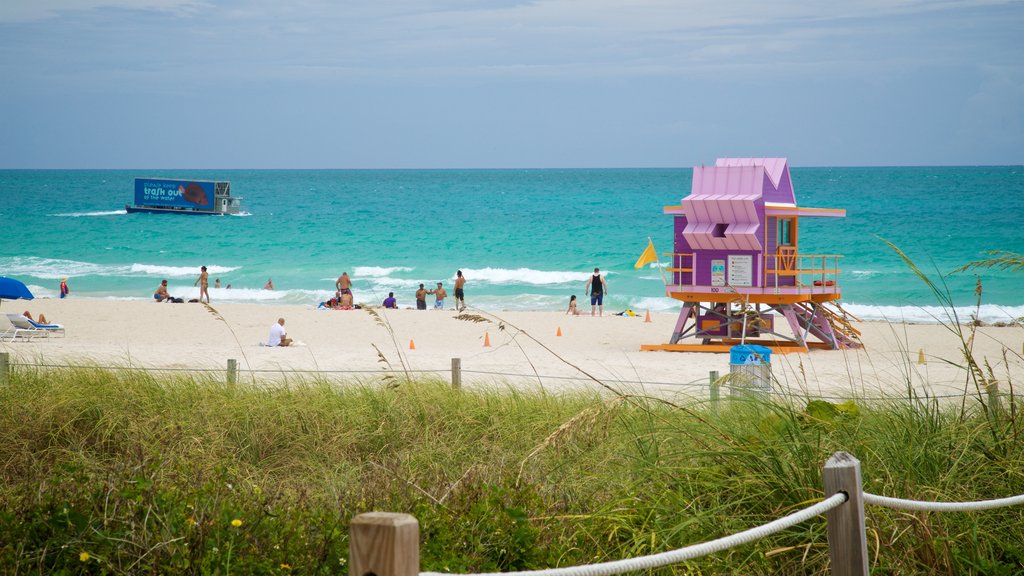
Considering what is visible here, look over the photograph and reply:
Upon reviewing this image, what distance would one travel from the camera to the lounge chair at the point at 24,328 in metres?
19.0

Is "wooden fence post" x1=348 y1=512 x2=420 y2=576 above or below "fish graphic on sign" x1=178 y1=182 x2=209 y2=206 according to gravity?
below

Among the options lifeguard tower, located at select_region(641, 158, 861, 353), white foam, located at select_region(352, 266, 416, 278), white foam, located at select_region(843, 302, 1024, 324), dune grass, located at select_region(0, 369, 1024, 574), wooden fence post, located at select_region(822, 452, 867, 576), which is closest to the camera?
wooden fence post, located at select_region(822, 452, 867, 576)

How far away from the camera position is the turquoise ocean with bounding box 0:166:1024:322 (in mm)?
36434

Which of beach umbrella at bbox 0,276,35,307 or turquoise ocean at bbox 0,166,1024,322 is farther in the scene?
turquoise ocean at bbox 0,166,1024,322

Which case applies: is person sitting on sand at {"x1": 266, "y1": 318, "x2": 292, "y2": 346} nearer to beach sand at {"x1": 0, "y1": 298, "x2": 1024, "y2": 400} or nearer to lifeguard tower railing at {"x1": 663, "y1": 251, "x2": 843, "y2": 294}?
beach sand at {"x1": 0, "y1": 298, "x2": 1024, "y2": 400}

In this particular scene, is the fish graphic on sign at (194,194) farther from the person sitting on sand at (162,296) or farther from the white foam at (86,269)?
the person sitting on sand at (162,296)

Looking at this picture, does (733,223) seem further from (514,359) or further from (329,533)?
(329,533)

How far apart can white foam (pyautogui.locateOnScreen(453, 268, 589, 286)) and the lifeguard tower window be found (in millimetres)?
23069

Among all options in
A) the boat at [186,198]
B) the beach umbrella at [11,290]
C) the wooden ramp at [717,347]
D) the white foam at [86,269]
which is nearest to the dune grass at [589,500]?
the wooden ramp at [717,347]

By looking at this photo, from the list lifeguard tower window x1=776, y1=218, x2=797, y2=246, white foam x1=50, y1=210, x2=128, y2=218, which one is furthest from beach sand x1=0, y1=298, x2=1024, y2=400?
white foam x1=50, y1=210, x2=128, y2=218

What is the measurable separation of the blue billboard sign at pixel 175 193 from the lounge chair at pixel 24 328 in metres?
57.0

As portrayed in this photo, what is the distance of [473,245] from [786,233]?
41.0 meters

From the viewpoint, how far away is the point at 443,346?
65.1 feet

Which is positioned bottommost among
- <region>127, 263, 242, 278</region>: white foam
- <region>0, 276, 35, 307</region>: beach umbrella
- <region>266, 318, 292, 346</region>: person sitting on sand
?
<region>127, 263, 242, 278</region>: white foam
